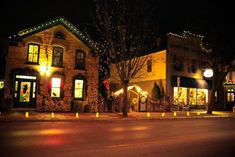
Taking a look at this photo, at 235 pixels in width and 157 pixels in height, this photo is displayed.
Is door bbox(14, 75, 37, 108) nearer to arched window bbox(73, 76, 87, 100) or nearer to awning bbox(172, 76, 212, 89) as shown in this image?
arched window bbox(73, 76, 87, 100)

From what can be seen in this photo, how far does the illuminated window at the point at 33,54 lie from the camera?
22891 millimetres

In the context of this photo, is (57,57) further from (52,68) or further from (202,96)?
(202,96)

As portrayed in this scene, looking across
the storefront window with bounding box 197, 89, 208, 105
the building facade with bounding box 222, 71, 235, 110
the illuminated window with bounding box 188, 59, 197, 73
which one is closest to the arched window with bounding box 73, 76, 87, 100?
the illuminated window with bounding box 188, 59, 197, 73

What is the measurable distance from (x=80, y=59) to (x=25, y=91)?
6086 mm

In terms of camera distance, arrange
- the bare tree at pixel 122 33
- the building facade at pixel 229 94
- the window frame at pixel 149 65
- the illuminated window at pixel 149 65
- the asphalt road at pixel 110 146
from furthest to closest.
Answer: the building facade at pixel 229 94
the illuminated window at pixel 149 65
the window frame at pixel 149 65
the bare tree at pixel 122 33
the asphalt road at pixel 110 146

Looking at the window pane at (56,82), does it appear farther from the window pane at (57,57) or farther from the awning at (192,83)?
the awning at (192,83)

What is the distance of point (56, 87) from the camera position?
24000 millimetres

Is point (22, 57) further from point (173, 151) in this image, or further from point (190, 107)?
point (190, 107)

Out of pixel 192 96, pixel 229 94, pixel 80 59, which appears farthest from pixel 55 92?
pixel 229 94

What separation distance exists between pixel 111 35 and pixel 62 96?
24.1 feet

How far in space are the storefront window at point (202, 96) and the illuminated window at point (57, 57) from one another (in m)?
18.2

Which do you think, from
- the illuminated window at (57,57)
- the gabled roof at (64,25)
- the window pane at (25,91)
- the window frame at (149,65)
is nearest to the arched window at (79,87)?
the illuminated window at (57,57)

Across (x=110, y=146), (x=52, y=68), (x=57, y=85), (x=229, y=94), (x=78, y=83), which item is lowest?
(x=110, y=146)

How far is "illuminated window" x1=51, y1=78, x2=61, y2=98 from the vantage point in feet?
78.2
